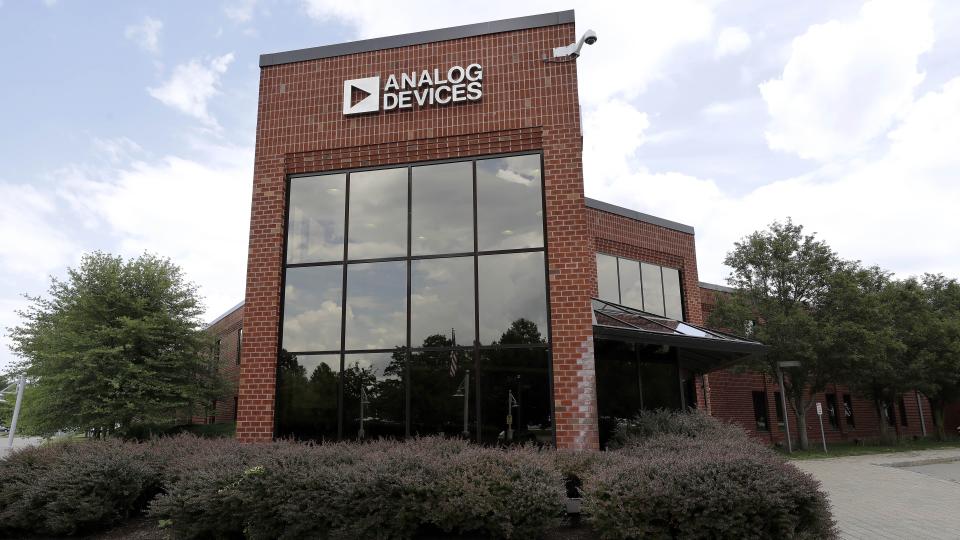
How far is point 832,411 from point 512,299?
31365 mm

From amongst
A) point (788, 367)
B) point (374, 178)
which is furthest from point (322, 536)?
point (788, 367)

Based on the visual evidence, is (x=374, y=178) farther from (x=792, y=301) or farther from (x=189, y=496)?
(x=792, y=301)

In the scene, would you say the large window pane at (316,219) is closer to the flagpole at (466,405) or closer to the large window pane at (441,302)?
the large window pane at (441,302)

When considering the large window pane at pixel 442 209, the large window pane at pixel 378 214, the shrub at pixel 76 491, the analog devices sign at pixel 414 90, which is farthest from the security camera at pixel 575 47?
the shrub at pixel 76 491

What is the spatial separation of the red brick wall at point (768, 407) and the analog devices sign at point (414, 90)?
18.3m

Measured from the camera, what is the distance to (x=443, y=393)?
1030cm

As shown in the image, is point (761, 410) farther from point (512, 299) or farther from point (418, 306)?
point (418, 306)

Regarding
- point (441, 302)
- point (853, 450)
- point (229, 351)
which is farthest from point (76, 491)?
point (853, 450)

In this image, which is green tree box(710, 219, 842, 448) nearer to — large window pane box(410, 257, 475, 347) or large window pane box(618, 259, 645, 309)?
large window pane box(618, 259, 645, 309)

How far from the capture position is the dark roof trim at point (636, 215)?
866 inches

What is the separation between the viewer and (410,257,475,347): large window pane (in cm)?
1052

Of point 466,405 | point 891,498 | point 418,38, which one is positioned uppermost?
point 418,38

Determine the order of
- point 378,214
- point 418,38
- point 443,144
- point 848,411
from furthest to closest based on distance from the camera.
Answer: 1. point 848,411
2. point 418,38
3. point 378,214
4. point 443,144

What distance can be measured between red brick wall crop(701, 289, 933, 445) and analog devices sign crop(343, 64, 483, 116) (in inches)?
719
